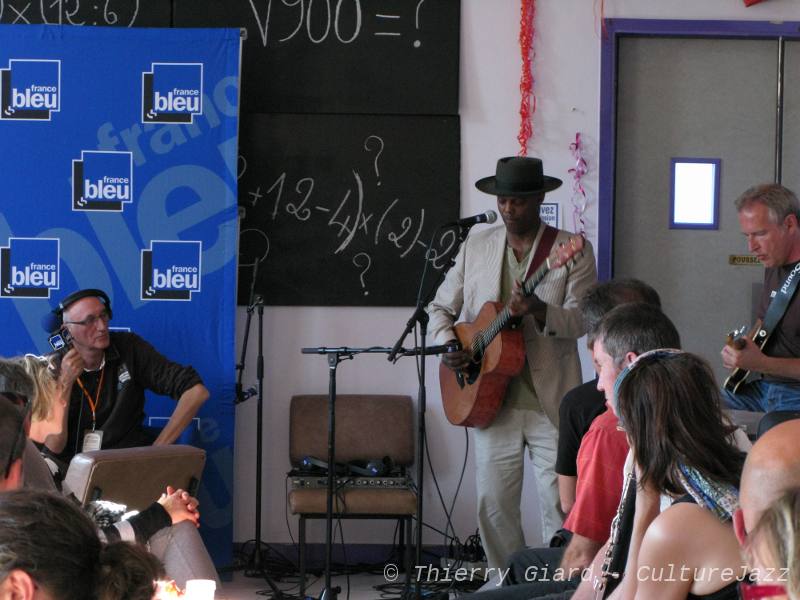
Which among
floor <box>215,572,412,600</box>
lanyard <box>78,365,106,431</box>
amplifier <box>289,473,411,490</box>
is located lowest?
→ floor <box>215,572,412,600</box>

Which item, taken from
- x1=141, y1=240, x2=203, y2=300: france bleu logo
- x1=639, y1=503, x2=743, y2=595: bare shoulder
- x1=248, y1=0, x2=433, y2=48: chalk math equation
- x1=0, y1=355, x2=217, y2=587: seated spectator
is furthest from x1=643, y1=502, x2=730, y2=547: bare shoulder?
x1=248, y1=0, x2=433, y2=48: chalk math equation

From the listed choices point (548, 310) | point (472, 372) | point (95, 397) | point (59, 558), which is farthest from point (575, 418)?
point (95, 397)

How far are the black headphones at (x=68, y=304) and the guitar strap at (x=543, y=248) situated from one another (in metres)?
1.88

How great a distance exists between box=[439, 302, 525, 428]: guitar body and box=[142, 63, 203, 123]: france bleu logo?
1.63m

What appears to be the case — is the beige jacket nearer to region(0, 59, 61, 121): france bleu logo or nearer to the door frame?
the door frame

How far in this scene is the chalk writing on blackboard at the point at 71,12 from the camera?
18.2 feet

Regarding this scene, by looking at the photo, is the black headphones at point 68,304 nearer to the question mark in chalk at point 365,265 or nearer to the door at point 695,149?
the question mark in chalk at point 365,265

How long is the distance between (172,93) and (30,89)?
66 cm

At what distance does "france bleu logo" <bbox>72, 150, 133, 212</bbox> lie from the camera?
5367 mm

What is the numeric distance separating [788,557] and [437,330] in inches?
152

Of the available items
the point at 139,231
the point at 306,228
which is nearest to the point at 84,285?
the point at 139,231

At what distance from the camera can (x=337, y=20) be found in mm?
5633

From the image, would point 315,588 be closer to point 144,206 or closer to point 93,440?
point 93,440

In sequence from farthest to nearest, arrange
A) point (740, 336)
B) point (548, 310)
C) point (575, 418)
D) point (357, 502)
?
point (357, 502) < point (548, 310) < point (740, 336) < point (575, 418)
